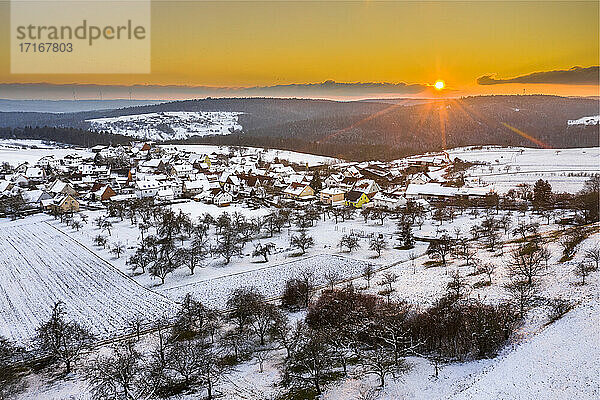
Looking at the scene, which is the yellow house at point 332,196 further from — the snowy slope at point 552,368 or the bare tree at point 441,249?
the snowy slope at point 552,368

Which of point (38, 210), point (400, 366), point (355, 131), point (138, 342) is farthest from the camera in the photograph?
point (355, 131)

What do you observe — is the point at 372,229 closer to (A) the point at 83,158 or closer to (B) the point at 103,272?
(B) the point at 103,272

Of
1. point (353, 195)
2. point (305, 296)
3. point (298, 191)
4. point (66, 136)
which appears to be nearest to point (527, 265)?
point (305, 296)

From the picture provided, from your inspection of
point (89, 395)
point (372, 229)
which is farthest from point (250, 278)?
point (372, 229)

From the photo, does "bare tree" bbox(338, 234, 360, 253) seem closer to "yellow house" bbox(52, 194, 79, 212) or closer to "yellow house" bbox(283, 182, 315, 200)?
"yellow house" bbox(283, 182, 315, 200)

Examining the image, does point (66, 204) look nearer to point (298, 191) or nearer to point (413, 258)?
point (298, 191)
